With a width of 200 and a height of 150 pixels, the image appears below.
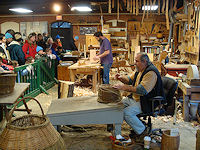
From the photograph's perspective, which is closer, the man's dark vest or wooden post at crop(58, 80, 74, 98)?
the man's dark vest

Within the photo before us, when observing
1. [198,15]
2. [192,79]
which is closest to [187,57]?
[198,15]

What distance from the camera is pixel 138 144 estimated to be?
3.85 meters

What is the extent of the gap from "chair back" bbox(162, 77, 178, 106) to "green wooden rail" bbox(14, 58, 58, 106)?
12.1 ft

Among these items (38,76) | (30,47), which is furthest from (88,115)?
(30,47)

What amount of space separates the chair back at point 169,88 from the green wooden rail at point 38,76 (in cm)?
369

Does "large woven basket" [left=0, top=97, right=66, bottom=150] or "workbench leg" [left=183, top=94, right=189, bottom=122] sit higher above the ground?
"large woven basket" [left=0, top=97, right=66, bottom=150]

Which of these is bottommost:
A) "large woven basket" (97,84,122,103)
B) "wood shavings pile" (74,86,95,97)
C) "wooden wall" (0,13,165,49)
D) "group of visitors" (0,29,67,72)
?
"wood shavings pile" (74,86,95,97)

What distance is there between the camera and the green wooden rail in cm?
617

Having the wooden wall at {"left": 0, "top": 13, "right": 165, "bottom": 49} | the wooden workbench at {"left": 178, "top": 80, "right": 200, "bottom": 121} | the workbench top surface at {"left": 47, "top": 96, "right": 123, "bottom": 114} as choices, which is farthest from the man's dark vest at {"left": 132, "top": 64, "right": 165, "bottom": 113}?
the wooden wall at {"left": 0, "top": 13, "right": 165, "bottom": 49}

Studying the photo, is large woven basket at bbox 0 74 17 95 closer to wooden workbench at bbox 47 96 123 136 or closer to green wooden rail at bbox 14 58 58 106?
wooden workbench at bbox 47 96 123 136

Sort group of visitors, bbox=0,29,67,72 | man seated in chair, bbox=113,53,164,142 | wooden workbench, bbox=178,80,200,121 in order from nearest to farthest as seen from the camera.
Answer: man seated in chair, bbox=113,53,164,142, wooden workbench, bbox=178,80,200,121, group of visitors, bbox=0,29,67,72

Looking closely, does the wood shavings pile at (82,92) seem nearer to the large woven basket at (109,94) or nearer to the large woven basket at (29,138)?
the large woven basket at (109,94)

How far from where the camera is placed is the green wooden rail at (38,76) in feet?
20.2

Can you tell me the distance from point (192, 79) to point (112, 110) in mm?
2169
